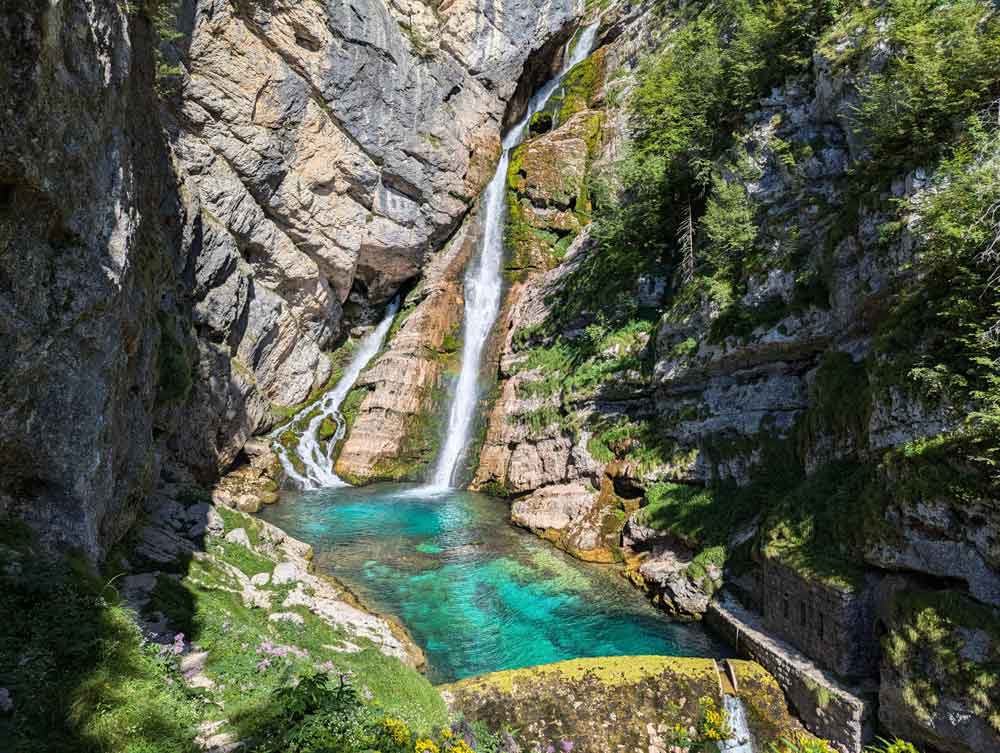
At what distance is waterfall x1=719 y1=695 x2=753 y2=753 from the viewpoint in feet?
26.0

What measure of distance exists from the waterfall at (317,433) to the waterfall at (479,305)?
4.97 m

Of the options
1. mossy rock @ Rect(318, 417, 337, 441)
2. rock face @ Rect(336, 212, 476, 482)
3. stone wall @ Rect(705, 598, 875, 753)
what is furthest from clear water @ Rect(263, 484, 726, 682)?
mossy rock @ Rect(318, 417, 337, 441)

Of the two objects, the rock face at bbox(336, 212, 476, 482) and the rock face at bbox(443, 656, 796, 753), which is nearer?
the rock face at bbox(443, 656, 796, 753)

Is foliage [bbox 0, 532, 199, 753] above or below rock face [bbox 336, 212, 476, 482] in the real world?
below

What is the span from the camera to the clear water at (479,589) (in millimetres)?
10438

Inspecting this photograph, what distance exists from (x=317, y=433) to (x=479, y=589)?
14.8 metres

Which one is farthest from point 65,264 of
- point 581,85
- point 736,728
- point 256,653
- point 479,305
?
point 581,85

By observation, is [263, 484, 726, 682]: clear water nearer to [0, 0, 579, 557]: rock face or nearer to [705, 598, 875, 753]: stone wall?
[705, 598, 875, 753]: stone wall

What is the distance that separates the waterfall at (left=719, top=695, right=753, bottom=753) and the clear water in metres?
1.84

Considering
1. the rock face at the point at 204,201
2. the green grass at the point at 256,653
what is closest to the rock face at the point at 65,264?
the rock face at the point at 204,201

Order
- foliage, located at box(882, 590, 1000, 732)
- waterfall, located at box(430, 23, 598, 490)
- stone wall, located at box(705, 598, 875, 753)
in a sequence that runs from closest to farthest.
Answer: foliage, located at box(882, 590, 1000, 732) < stone wall, located at box(705, 598, 875, 753) < waterfall, located at box(430, 23, 598, 490)

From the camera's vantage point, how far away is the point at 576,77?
3575 centimetres

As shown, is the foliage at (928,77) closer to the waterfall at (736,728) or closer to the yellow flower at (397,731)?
the waterfall at (736,728)

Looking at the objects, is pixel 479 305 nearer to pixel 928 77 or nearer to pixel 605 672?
pixel 928 77
